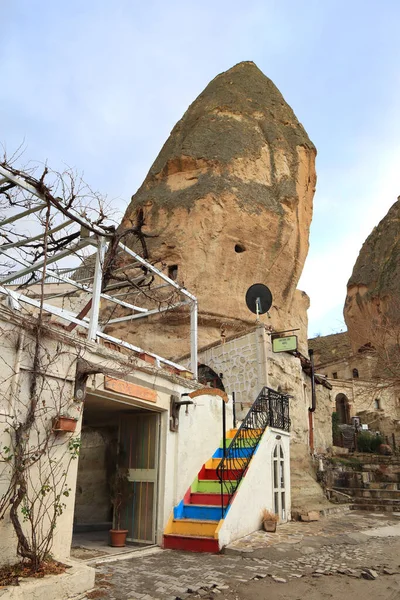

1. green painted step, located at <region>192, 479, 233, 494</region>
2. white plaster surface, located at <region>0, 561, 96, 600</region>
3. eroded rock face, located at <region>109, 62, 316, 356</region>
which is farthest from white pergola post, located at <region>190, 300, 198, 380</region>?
eroded rock face, located at <region>109, 62, 316, 356</region>

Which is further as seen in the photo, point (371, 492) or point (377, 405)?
point (377, 405)

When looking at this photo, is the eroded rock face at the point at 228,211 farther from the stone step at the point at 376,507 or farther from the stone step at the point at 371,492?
the stone step at the point at 376,507

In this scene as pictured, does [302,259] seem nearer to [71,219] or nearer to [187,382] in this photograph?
[187,382]

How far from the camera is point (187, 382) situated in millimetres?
8281

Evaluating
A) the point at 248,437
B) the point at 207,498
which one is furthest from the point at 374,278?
the point at 207,498

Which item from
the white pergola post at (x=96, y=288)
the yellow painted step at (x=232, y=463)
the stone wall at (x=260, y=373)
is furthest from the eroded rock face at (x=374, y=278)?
the white pergola post at (x=96, y=288)

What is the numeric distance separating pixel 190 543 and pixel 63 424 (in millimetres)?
3170

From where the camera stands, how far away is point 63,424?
5.17 meters

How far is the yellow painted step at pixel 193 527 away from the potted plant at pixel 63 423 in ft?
9.87

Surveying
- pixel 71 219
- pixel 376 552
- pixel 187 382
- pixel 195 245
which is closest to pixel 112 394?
pixel 187 382

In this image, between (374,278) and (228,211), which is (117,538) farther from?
(374,278)

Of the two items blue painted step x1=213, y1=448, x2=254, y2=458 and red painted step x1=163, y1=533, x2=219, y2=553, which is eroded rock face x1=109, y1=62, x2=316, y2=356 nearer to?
blue painted step x1=213, y1=448, x2=254, y2=458

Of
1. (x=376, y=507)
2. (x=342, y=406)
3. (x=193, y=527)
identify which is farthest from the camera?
(x=342, y=406)

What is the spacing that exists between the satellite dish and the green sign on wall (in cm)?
512
